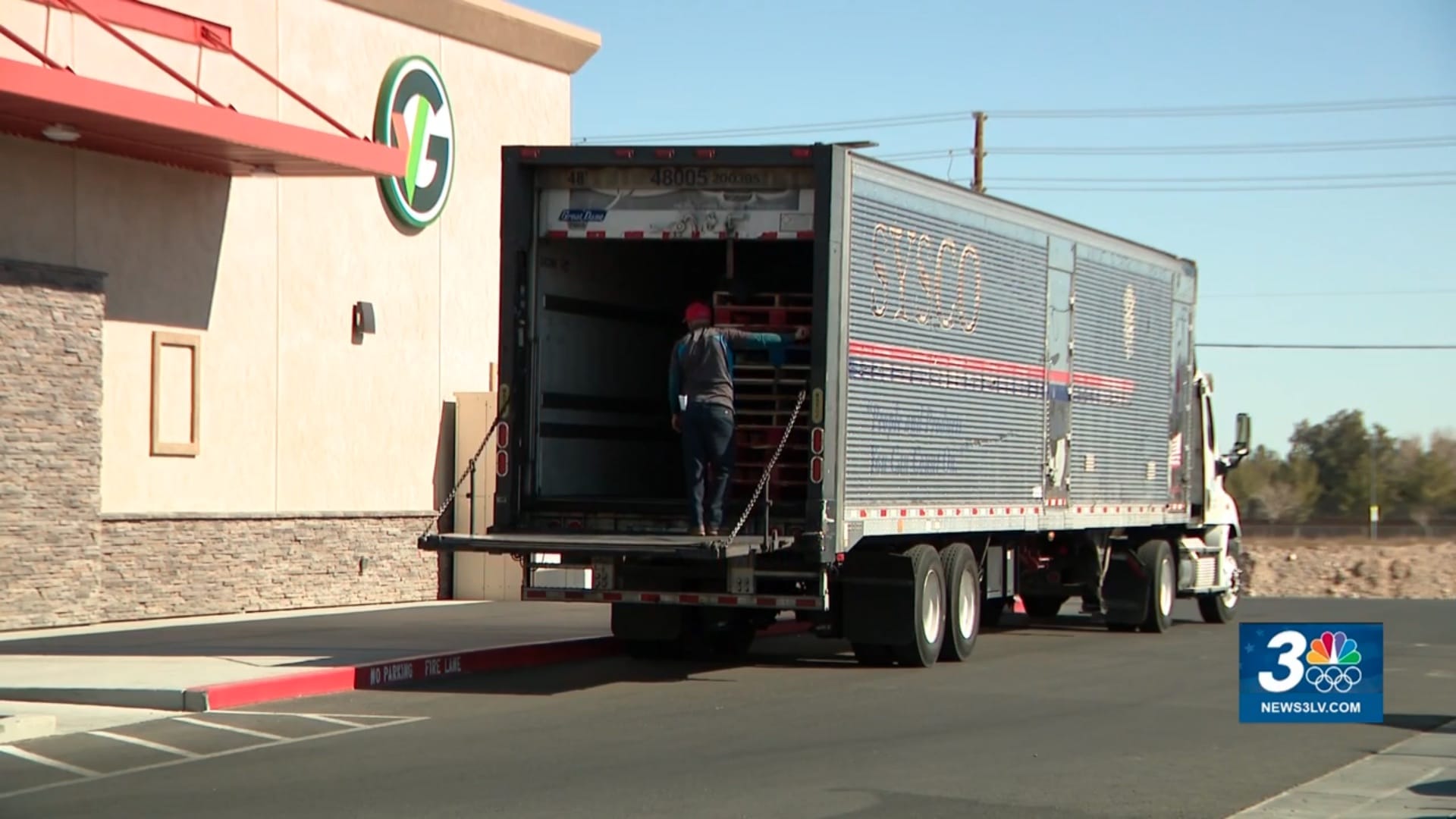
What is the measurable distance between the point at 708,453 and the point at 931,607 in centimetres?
269

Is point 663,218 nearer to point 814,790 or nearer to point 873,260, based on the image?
point 873,260

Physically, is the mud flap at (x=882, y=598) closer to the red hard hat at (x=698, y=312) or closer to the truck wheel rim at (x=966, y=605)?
the truck wheel rim at (x=966, y=605)

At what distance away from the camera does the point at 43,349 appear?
19906 mm

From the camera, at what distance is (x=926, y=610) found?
16.4 m

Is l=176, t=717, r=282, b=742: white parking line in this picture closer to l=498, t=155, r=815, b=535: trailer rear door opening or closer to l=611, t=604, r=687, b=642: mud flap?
l=498, t=155, r=815, b=535: trailer rear door opening

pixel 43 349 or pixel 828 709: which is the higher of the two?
pixel 43 349

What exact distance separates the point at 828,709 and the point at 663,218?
4.44 metres

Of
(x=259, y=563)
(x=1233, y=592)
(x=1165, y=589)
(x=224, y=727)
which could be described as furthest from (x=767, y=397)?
(x=1233, y=592)

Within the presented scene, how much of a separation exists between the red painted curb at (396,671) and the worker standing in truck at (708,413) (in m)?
2.44

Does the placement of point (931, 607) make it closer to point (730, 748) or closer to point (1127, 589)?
point (730, 748)

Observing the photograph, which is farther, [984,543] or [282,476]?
[282,476]

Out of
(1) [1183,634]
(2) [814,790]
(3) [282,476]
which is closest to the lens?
(2) [814,790]

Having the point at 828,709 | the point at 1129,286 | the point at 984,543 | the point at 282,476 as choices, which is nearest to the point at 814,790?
the point at 828,709

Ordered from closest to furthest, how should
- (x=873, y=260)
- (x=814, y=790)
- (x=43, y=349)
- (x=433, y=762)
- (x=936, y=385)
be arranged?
(x=814, y=790) → (x=433, y=762) → (x=873, y=260) → (x=936, y=385) → (x=43, y=349)
